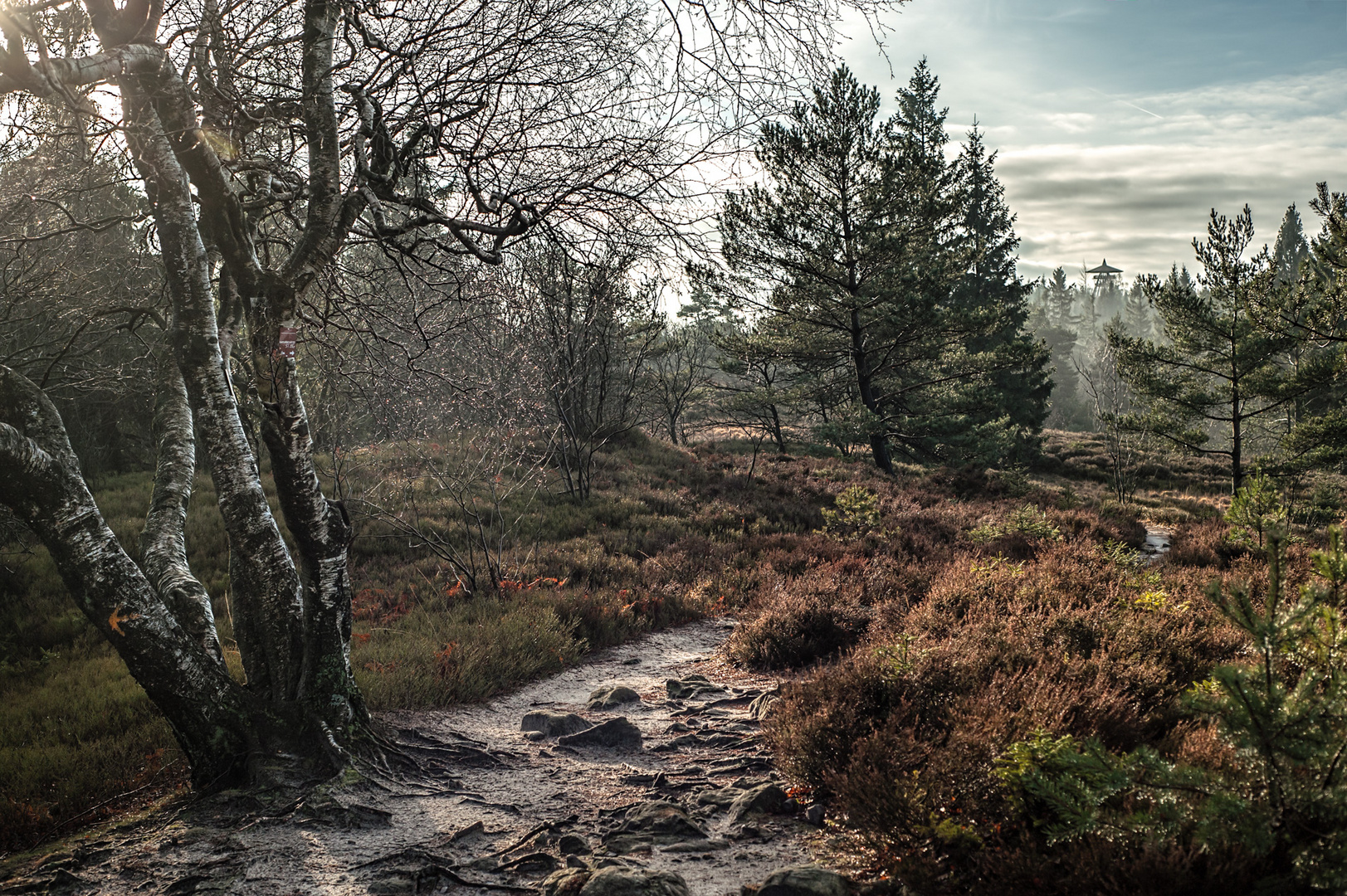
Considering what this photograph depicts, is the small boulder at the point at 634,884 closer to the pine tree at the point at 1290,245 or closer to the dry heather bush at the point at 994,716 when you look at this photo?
the dry heather bush at the point at 994,716

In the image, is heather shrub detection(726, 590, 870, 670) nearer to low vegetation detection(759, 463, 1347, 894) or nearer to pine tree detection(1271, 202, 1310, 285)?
low vegetation detection(759, 463, 1347, 894)

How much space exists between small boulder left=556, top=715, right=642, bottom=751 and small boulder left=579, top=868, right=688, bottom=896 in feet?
6.52

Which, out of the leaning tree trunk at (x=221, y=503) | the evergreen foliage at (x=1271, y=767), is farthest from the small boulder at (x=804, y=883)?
the leaning tree trunk at (x=221, y=503)

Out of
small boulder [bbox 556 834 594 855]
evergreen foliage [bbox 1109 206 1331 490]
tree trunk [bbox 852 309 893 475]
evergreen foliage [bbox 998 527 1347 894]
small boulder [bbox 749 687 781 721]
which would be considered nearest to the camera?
evergreen foliage [bbox 998 527 1347 894]

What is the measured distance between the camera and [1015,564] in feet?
24.0

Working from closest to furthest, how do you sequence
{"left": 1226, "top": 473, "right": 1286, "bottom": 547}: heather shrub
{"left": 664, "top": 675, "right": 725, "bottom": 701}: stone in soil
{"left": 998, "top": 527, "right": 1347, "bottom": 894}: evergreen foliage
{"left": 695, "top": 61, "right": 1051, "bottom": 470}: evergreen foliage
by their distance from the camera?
{"left": 998, "top": 527, "right": 1347, "bottom": 894}: evergreen foliage < {"left": 1226, "top": 473, "right": 1286, "bottom": 547}: heather shrub < {"left": 664, "top": 675, "right": 725, "bottom": 701}: stone in soil < {"left": 695, "top": 61, "right": 1051, "bottom": 470}: evergreen foliage

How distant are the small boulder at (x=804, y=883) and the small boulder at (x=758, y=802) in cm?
84

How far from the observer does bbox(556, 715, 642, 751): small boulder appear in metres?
5.00

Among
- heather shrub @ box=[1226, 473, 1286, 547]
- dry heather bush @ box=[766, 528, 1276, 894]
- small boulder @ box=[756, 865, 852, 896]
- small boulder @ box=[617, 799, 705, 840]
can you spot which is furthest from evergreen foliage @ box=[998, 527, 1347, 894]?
heather shrub @ box=[1226, 473, 1286, 547]

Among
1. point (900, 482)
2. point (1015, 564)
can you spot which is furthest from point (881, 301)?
point (1015, 564)

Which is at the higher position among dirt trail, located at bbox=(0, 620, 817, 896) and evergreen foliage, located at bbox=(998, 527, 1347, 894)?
evergreen foliage, located at bbox=(998, 527, 1347, 894)

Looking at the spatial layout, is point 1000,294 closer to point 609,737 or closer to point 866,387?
point 866,387

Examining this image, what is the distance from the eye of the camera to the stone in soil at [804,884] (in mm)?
2797

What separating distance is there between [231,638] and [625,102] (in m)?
7.07
